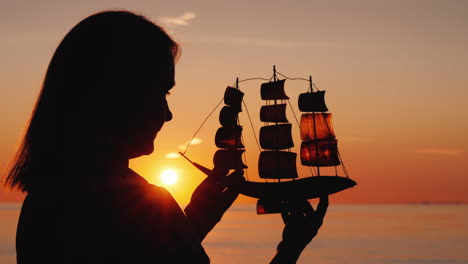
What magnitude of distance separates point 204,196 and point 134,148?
1337 millimetres

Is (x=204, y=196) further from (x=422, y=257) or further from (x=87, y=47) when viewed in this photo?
(x=422, y=257)

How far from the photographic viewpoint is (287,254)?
2.85 m

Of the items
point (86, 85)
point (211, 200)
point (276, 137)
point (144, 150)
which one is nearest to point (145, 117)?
point (144, 150)

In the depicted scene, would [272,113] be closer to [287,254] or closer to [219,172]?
[219,172]

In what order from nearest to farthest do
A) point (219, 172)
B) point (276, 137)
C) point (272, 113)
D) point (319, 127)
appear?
point (219, 172) → point (276, 137) → point (272, 113) → point (319, 127)

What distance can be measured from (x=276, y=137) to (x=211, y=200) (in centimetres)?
2811

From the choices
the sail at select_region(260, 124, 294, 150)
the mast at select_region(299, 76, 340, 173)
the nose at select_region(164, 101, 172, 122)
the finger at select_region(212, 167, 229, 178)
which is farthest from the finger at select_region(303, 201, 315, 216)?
the sail at select_region(260, 124, 294, 150)

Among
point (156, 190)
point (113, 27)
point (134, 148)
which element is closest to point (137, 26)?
point (113, 27)

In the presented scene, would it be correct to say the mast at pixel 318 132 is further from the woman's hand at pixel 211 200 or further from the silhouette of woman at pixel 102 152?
the silhouette of woman at pixel 102 152

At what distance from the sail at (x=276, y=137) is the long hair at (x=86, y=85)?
27.6 metres

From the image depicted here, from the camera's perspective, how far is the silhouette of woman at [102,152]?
2232 millimetres

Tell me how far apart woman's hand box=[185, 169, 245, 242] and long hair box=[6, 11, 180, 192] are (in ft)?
3.76

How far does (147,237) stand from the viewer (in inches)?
87.3

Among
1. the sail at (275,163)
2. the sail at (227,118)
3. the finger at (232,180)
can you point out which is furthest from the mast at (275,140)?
the finger at (232,180)
